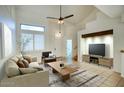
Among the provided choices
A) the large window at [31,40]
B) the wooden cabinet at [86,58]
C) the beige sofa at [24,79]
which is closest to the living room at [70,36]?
the large window at [31,40]

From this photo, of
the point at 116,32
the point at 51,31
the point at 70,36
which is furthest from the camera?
the point at 70,36

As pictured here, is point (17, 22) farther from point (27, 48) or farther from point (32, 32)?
point (27, 48)

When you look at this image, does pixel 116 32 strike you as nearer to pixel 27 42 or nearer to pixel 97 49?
pixel 97 49

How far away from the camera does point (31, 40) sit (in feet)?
21.9

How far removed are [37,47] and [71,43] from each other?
3.03 meters

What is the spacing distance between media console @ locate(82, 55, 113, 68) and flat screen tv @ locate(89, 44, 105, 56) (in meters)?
0.23

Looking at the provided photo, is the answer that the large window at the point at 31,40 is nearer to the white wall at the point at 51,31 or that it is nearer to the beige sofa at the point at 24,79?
the white wall at the point at 51,31

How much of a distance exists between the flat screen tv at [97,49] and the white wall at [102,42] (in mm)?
233

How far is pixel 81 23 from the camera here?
7891 mm

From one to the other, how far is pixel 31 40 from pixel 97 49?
4488 mm

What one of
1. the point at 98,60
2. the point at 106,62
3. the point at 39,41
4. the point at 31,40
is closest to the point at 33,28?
the point at 31,40

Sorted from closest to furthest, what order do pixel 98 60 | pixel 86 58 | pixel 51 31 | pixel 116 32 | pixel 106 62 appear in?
pixel 116 32 < pixel 106 62 < pixel 98 60 < pixel 86 58 < pixel 51 31

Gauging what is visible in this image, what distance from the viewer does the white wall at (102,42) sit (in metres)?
5.29
